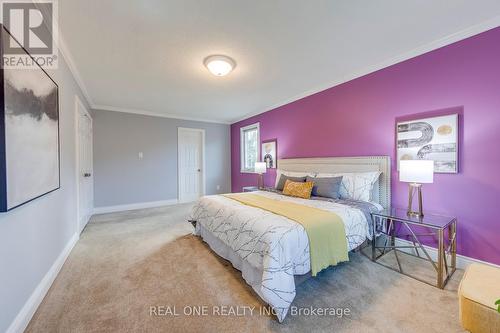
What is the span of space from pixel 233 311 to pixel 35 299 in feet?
5.01

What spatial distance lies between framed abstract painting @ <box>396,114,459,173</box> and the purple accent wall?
7cm

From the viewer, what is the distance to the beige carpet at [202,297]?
1428mm

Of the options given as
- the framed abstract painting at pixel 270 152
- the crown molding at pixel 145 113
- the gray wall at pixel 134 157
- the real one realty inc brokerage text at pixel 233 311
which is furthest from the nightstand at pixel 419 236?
the crown molding at pixel 145 113

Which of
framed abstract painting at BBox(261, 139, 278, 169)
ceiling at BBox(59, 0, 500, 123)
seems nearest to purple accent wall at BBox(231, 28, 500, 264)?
ceiling at BBox(59, 0, 500, 123)

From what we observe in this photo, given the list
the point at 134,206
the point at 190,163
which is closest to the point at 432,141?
the point at 190,163

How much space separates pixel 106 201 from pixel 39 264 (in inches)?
128

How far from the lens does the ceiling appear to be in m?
1.74

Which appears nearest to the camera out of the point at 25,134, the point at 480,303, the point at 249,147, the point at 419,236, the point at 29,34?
the point at 480,303

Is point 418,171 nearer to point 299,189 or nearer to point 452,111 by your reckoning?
point 452,111

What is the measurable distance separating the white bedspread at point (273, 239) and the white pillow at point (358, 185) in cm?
48

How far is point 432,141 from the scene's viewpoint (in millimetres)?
2311

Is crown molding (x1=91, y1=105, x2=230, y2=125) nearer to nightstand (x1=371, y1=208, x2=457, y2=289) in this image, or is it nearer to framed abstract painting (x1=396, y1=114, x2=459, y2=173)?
framed abstract painting (x1=396, y1=114, x2=459, y2=173)

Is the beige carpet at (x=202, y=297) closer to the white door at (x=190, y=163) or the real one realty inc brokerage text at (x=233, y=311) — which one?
the real one realty inc brokerage text at (x=233, y=311)

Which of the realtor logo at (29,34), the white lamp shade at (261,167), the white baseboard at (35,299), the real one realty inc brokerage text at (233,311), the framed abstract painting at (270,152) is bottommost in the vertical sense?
the real one realty inc brokerage text at (233,311)
